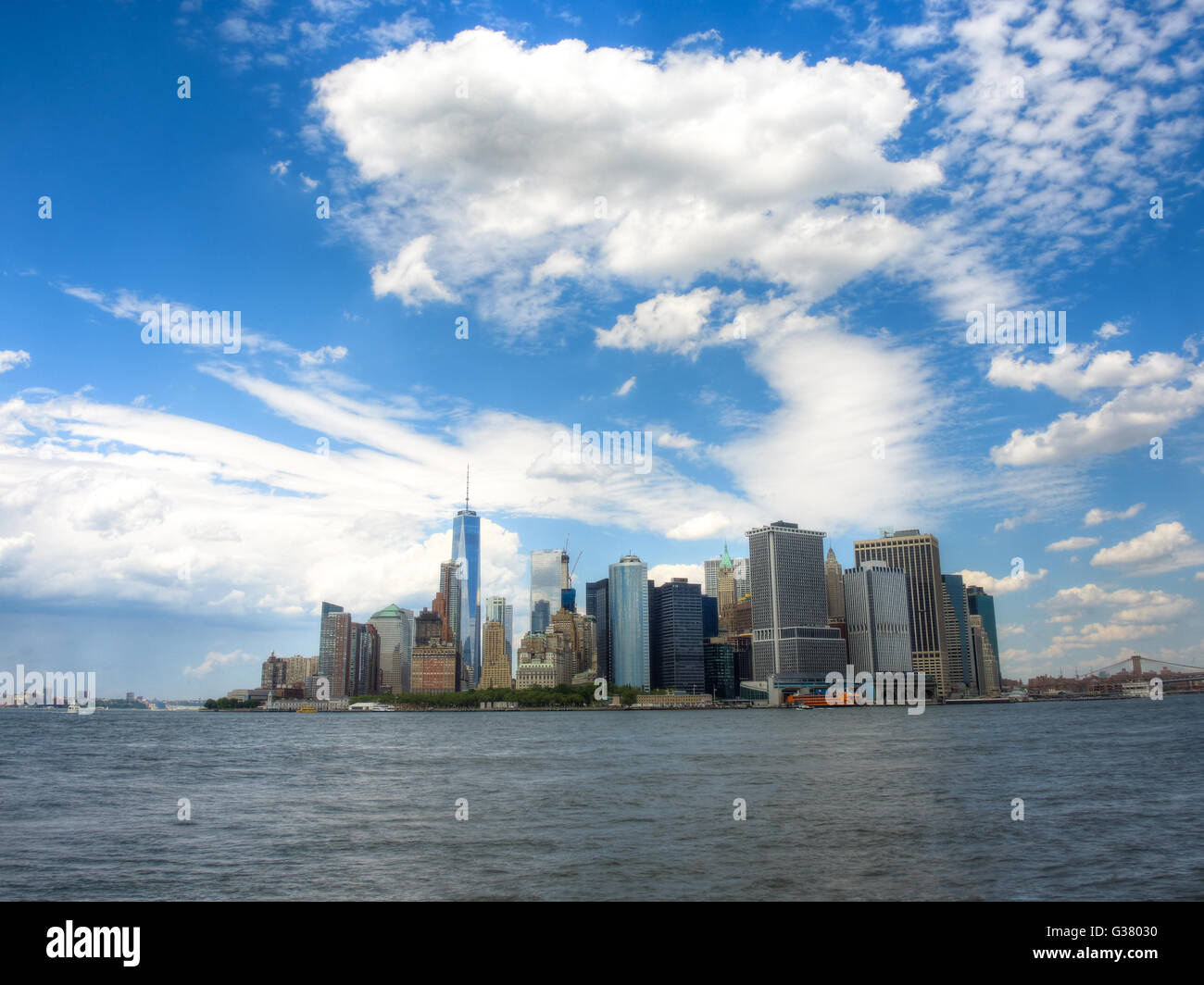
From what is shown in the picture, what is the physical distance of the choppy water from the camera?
2408 cm

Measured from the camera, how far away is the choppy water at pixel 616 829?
24078 millimetres

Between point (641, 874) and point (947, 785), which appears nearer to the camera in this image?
point (641, 874)

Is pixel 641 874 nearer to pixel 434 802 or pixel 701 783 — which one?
pixel 434 802

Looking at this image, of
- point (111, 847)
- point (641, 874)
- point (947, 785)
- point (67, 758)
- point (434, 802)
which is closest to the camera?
point (641, 874)

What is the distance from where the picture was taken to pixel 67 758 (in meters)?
76.2

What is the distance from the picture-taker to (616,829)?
3331 centimetres

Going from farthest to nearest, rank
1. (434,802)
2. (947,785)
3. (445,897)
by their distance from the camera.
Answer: (947,785)
(434,802)
(445,897)

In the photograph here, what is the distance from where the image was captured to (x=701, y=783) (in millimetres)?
50219
